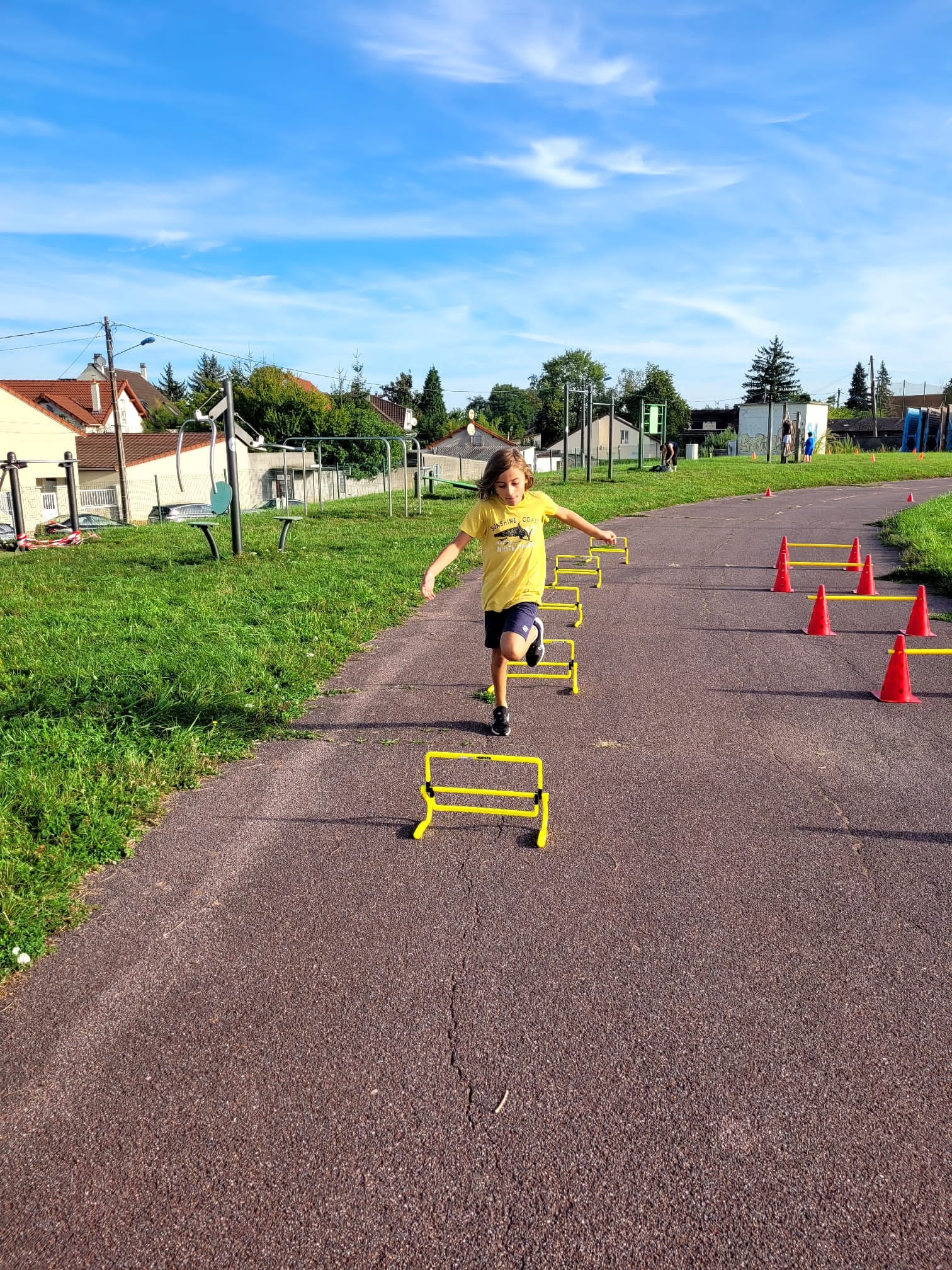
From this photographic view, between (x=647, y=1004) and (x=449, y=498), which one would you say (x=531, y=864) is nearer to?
(x=647, y=1004)

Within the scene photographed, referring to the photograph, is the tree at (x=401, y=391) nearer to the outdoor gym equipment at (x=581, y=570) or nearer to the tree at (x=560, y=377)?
the tree at (x=560, y=377)

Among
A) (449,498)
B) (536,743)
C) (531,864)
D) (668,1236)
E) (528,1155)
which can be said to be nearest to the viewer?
(668,1236)

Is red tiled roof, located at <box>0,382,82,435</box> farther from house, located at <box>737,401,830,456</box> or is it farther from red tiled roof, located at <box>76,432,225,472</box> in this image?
house, located at <box>737,401,830,456</box>

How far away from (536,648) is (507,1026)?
10.8 feet

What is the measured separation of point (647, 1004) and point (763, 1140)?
69 centimetres

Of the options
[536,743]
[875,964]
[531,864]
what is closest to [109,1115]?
[531,864]

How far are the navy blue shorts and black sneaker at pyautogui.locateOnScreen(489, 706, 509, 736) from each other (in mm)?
458

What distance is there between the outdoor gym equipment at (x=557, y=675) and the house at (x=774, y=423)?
53.2 metres

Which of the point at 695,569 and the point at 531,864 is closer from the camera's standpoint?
the point at 531,864

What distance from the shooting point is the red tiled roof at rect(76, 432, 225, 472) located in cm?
4716

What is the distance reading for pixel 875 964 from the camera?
11.6ft

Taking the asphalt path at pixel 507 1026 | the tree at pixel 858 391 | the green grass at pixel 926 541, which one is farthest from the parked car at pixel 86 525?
the tree at pixel 858 391

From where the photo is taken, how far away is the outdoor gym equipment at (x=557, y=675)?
729cm

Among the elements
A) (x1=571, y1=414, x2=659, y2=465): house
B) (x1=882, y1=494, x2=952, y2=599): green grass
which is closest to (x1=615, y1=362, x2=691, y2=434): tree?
(x1=571, y1=414, x2=659, y2=465): house
